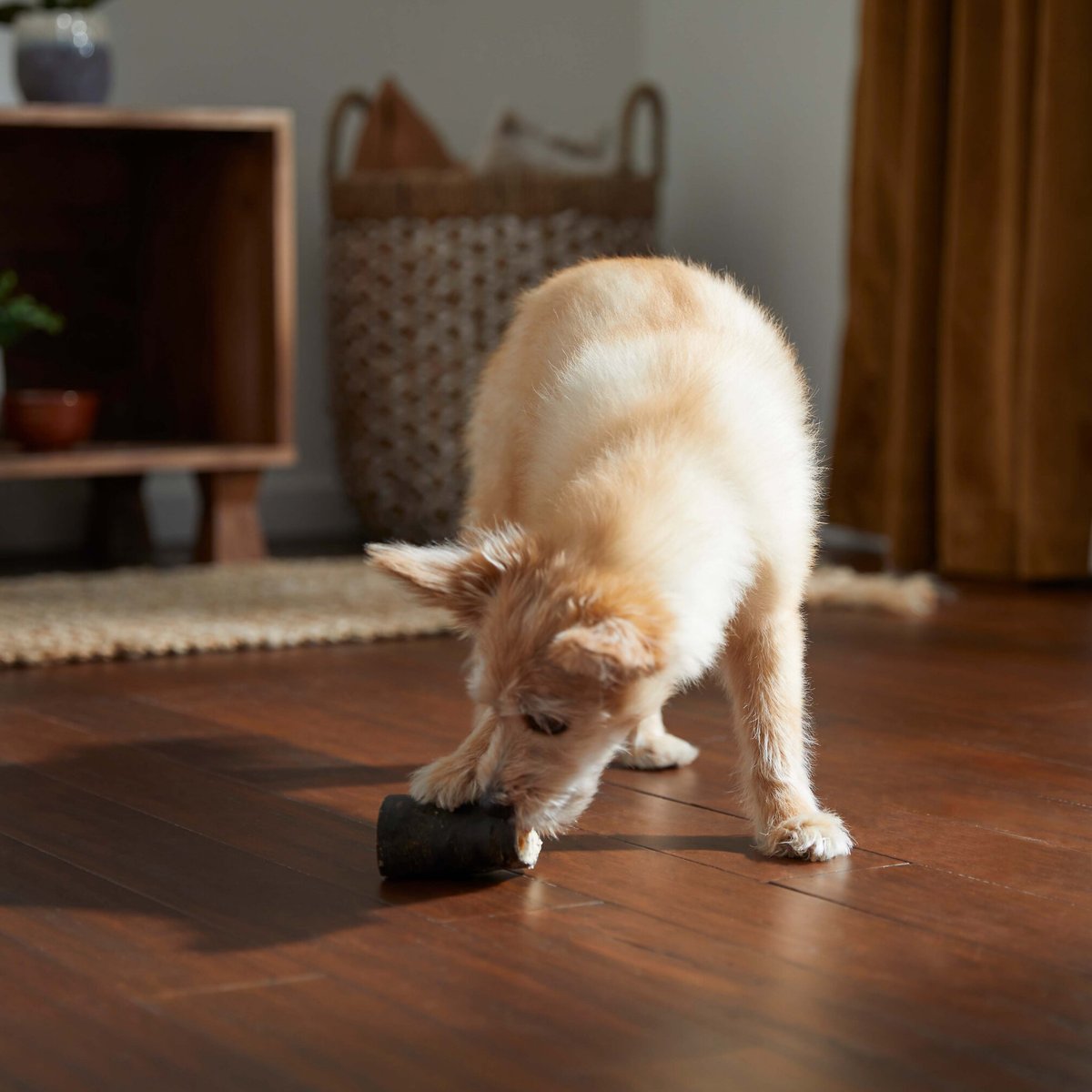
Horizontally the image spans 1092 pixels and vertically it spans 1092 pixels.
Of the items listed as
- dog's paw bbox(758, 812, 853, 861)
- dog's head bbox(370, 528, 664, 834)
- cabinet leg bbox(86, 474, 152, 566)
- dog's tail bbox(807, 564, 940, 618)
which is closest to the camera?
dog's head bbox(370, 528, 664, 834)

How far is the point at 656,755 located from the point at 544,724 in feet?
1.99

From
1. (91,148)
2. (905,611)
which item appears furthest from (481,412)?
(91,148)

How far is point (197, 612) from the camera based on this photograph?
3.04 meters

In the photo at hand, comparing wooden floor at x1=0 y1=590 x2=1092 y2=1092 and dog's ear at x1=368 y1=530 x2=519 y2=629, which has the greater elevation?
dog's ear at x1=368 y1=530 x2=519 y2=629

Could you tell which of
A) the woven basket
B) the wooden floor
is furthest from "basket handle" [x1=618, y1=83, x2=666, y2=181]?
the wooden floor

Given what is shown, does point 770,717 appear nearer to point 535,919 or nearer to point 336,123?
point 535,919

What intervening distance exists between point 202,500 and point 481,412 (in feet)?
5.65

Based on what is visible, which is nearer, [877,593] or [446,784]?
[446,784]

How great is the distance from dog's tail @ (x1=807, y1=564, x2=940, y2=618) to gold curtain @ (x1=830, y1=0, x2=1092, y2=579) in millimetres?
348

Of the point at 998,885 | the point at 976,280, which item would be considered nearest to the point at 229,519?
the point at 976,280

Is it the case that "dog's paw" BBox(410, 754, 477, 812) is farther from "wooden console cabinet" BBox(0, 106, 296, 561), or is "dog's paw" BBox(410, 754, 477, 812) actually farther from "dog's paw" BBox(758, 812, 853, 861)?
"wooden console cabinet" BBox(0, 106, 296, 561)

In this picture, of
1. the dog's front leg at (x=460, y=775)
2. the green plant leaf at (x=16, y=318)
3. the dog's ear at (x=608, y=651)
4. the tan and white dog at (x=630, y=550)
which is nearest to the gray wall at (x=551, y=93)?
the green plant leaf at (x=16, y=318)

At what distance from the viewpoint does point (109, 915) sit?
57.7 inches

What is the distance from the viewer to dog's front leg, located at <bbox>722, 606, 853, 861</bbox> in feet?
5.60
